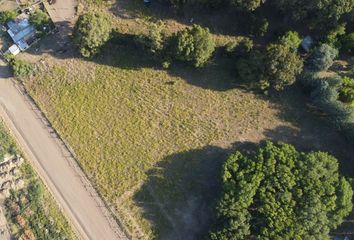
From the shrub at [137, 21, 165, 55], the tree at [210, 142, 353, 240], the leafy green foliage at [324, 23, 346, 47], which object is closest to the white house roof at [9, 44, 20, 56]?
the shrub at [137, 21, 165, 55]

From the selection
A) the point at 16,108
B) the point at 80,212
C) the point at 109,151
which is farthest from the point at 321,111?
the point at 16,108

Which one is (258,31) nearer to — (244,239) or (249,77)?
(249,77)

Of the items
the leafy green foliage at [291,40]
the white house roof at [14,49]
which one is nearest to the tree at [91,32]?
the white house roof at [14,49]

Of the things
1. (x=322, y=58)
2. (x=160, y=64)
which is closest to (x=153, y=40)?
(x=160, y=64)

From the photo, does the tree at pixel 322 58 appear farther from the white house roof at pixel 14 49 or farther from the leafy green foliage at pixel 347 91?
the white house roof at pixel 14 49

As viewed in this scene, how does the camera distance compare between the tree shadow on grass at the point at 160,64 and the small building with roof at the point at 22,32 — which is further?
the small building with roof at the point at 22,32

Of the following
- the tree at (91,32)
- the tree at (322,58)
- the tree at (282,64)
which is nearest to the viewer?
the tree at (282,64)

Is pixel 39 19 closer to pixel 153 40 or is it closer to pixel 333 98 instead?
pixel 153 40
